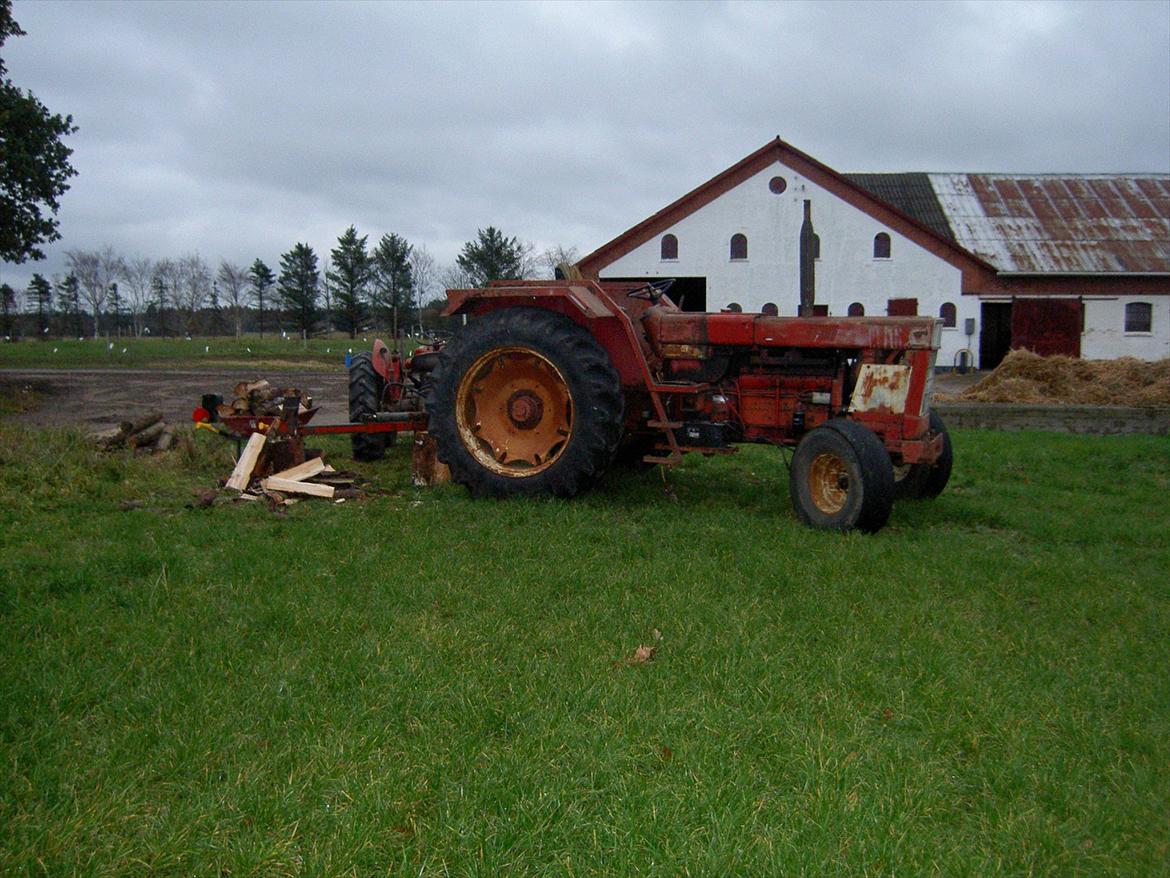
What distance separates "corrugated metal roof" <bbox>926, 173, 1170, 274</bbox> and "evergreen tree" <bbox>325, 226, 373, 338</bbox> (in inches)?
1165

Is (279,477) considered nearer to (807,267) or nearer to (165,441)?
(165,441)

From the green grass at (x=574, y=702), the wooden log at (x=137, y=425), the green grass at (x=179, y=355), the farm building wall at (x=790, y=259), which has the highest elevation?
the farm building wall at (x=790, y=259)

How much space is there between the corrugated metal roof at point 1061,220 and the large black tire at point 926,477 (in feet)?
80.6

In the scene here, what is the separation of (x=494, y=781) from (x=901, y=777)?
1.30m

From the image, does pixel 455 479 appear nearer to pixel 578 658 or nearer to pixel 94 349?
pixel 578 658

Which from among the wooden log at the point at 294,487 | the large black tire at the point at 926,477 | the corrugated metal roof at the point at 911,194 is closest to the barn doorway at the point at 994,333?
the corrugated metal roof at the point at 911,194

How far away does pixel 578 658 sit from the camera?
13.2 ft

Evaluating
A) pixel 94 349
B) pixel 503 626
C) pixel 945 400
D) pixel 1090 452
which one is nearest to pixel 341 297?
pixel 94 349

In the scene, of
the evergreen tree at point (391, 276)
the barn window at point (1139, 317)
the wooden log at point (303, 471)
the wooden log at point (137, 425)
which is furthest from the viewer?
the evergreen tree at point (391, 276)

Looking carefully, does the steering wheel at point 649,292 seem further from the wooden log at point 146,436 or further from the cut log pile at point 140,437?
the wooden log at point 146,436

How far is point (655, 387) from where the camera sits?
761cm

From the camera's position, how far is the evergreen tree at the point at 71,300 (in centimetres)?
6181

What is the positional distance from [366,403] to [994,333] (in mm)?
27530

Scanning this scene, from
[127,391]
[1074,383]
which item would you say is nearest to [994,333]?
[1074,383]
